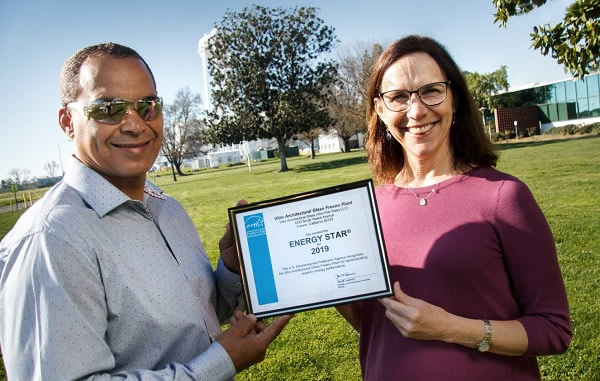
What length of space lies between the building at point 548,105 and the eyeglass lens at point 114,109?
58.4 metres

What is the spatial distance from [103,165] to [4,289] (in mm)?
700

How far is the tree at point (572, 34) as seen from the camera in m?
5.20

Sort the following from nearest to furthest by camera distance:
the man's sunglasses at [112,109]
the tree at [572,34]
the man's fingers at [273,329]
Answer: the man's sunglasses at [112,109]
the man's fingers at [273,329]
the tree at [572,34]

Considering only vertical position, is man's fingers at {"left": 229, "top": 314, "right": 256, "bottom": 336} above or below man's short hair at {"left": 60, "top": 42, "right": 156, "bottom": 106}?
below

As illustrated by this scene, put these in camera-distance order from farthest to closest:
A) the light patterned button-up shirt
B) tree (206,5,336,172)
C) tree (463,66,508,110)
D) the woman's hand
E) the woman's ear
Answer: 1. tree (463,66,508,110)
2. tree (206,5,336,172)
3. the woman's ear
4. the woman's hand
5. the light patterned button-up shirt

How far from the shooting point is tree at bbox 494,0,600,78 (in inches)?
205

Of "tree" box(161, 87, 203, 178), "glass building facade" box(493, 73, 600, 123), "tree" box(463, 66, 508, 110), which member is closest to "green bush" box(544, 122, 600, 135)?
"glass building facade" box(493, 73, 600, 123)

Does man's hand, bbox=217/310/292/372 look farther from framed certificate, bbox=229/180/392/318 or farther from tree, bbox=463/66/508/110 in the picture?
tree, bbox=463/66/508/110

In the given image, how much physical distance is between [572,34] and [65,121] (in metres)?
5.76

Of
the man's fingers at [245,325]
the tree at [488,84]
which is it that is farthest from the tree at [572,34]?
the tree at [488,84]

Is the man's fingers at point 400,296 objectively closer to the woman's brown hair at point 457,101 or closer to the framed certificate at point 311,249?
the framed certificate at point 311,249

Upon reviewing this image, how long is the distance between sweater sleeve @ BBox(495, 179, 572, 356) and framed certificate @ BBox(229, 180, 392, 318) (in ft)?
1.87

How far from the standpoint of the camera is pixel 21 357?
5.25 ft

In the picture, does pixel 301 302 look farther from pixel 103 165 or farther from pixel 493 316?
pixel 103 165
